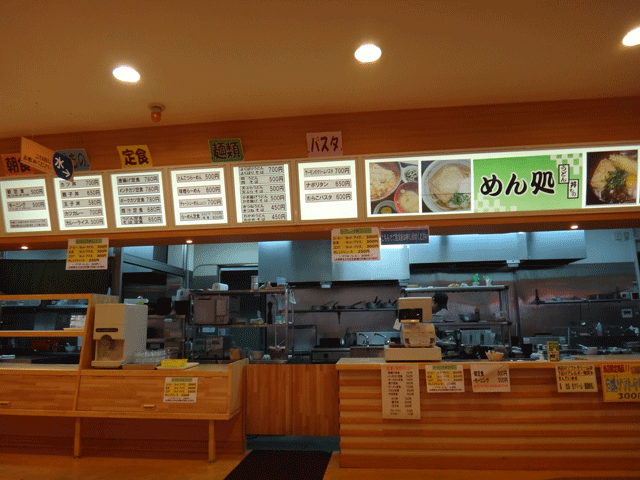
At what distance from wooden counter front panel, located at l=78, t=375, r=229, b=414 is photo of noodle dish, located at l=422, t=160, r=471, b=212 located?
250 cm

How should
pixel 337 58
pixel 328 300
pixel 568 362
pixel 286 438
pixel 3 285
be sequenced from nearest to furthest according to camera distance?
pixel 337 58, pixel 568 362, pixel 286 438, pixel 3 285, pixel 328 300

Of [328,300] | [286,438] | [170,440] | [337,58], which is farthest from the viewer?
[328,300]

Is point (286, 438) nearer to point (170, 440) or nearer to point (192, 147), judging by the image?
point (170, 440)

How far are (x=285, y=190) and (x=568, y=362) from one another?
288cm

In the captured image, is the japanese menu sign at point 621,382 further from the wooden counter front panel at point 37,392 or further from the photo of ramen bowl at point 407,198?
the wooden counter front panel at point 37,392

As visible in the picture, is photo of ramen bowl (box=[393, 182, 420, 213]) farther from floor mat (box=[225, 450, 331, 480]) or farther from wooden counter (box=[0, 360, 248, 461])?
floor mat (box=[225, 450, 331, 480])

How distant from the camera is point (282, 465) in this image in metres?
3.81

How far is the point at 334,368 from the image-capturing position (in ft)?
14.1

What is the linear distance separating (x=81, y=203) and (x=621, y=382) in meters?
5.20

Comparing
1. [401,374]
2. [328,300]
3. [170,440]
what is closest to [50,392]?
[170,440]

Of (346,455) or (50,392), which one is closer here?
(346,455)

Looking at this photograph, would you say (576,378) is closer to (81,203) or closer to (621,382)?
(621,382)

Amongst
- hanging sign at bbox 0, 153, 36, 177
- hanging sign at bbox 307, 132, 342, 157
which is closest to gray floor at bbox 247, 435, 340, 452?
hanging sign at bbox 307, 132, 342, 157

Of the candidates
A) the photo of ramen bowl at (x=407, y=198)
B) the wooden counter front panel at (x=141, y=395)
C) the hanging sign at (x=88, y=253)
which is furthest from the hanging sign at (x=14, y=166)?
the photo of ramen bowl at (x=407, y=198)
